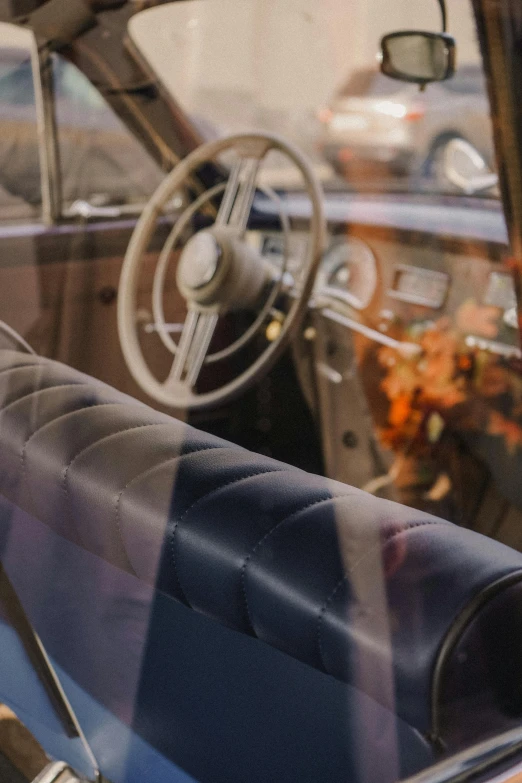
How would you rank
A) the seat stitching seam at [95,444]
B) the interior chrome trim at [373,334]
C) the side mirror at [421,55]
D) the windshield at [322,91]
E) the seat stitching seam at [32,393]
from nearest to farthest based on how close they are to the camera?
the seat stitching seam at [95,444] → the seat stitching seam at [32,393] → the side mirror at [421,55] → the interior chrome trim at [373,334] → the windshield at [322,91]

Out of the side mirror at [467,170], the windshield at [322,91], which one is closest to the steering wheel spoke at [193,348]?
the windshield at [322,91]

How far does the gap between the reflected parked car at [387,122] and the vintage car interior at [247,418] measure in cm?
47

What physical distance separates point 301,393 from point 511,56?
1.28 m

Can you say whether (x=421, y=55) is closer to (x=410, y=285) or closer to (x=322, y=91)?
(x=410, y=285)

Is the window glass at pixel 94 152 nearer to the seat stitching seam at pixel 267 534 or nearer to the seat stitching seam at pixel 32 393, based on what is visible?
the seat stitching seam at pixel 32 393

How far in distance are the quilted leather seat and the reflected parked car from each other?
11.1ft

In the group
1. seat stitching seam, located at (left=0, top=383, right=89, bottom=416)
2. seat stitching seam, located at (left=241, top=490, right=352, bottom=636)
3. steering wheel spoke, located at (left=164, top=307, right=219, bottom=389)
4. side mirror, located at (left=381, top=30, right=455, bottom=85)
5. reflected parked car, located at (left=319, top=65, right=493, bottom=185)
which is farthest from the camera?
reflected parked car, located at (left=319, top=65, right=493, bottom=185)

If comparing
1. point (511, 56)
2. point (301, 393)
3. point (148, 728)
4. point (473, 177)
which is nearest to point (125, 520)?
point (148, 728)

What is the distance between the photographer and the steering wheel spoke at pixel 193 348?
204 cm

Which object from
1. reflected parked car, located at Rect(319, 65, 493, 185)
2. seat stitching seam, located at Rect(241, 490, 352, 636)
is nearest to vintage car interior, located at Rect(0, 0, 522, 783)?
seat stitching seam, located at Rect(241, 490, 352, 636)

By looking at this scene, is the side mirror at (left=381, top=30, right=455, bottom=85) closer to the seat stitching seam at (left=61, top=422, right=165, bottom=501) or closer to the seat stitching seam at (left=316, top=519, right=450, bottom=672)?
the seat stitching seam at (left=61, top=422, right=165, bottom=501)

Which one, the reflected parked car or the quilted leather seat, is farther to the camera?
the reflected parked car

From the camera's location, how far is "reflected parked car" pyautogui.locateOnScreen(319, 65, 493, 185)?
182 inches

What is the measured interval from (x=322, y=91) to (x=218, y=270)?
165 inches
